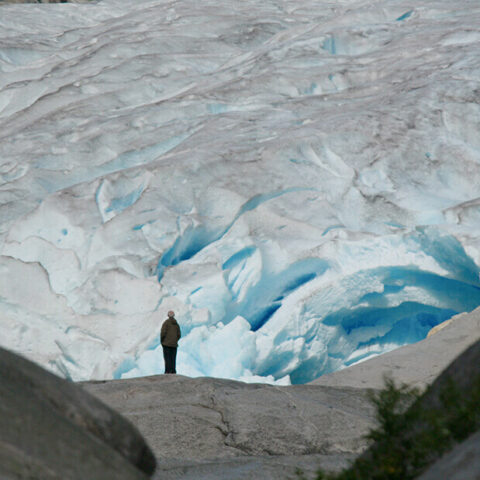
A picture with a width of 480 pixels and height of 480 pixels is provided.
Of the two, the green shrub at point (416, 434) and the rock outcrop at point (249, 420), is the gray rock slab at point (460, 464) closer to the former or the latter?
the green shrub at point (416, 434)

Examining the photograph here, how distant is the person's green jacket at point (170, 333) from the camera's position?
24.7 feet

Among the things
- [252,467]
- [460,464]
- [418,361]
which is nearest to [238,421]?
[252,467]

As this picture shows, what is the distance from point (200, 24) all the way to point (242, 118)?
24.9ft

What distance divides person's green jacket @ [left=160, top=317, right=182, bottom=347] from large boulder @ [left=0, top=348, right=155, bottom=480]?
440 centimetres

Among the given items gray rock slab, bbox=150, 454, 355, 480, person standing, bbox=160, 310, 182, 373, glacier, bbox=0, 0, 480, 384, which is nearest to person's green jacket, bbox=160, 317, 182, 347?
person standing, bbox=160, 310, 182, 373

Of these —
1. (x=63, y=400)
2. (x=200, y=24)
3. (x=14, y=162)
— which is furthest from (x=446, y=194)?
(x=200, y=24)

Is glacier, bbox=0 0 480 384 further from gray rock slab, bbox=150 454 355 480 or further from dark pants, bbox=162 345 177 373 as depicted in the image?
gray rock slab, bbox=150 454 355 480

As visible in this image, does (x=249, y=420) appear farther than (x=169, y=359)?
No

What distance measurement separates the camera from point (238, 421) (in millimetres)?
5586

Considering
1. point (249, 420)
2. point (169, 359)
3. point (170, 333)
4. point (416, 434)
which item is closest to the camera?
A: point (416, 434)

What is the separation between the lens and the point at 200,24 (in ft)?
61.6

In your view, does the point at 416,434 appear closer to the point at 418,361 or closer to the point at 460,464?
the point at 460,464

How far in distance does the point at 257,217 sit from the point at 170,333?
8.31ft

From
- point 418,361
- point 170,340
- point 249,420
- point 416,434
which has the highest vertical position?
point 416,434
